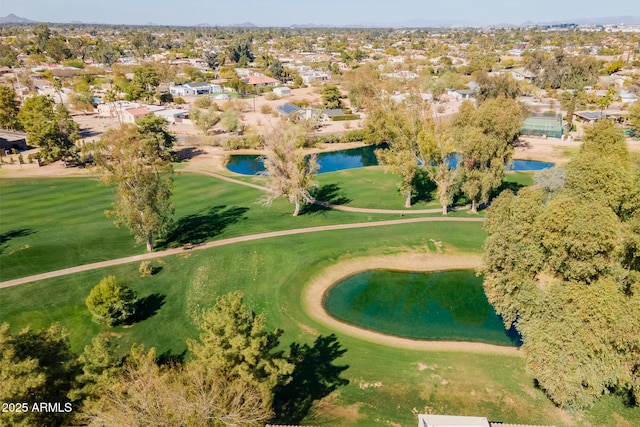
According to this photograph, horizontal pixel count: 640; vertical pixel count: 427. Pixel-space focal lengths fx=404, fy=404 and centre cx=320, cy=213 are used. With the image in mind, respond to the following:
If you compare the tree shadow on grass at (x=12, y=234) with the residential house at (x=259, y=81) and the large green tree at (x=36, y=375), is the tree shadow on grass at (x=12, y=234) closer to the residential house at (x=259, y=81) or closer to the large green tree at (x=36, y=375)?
the large green tree at (x=36, y=375)

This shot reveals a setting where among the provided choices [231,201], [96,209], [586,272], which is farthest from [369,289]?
[96,209]

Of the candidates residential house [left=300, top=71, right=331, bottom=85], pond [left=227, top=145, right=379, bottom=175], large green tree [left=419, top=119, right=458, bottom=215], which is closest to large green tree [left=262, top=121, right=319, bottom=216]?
large green tree [left=419, top=119, right=458, bottom=215]

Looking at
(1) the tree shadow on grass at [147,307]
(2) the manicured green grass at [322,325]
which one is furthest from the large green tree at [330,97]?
(1) the tree shadow on grass at [147,307]

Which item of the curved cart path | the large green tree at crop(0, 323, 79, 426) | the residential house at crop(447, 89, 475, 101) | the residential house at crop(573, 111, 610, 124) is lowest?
the curved cart path

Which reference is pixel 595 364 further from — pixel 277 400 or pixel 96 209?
pixel 96 209

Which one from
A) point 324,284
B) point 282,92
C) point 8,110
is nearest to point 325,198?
point 324,284

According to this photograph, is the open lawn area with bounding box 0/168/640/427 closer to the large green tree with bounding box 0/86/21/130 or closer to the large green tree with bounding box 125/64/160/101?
the large green tree with bounding box 0/86/21/130

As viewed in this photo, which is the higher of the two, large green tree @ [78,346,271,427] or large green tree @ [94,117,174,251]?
large green tree @ [94,117,174,251]

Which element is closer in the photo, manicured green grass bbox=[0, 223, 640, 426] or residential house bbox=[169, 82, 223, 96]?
manicured green grass bbox=[0, 223, 640, 426]
